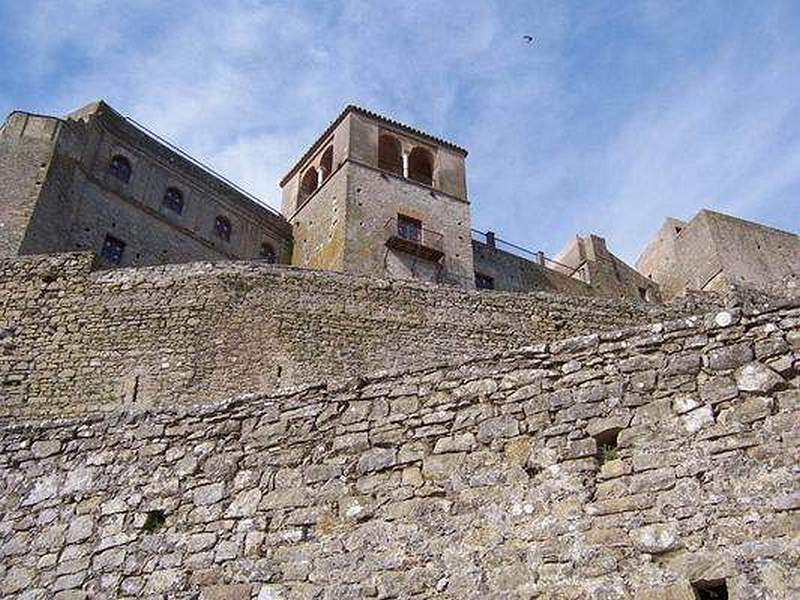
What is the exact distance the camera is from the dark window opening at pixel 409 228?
2958 cm

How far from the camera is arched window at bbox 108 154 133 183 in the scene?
27.0m

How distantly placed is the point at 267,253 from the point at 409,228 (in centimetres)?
499

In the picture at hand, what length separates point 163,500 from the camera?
6637mm

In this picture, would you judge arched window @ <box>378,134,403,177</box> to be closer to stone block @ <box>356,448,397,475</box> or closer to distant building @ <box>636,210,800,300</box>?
distant building @ <box>636,210,800,300</box>

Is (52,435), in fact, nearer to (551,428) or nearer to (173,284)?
(551,428)

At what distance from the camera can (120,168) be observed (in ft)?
89.7

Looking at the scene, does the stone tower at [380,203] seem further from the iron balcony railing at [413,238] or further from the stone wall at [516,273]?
the stone wall at [516,273]

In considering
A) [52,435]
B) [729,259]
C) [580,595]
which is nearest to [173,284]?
[52,435]

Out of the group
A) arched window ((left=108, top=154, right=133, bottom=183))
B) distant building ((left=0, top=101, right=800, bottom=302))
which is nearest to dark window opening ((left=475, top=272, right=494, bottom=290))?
distant building ((left=0, top=101, right=800, bottom=302))

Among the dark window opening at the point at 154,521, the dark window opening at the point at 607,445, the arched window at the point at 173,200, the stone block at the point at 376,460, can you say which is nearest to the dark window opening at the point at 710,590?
the dark window opening at the point at 607,445

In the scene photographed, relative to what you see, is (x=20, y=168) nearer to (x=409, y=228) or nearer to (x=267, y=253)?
(x=267, y=253)

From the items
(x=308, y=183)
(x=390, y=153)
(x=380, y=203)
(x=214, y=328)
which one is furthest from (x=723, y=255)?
(x=214, y=328)

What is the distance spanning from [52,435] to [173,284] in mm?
10945

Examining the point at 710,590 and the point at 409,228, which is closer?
the point at 710,590
